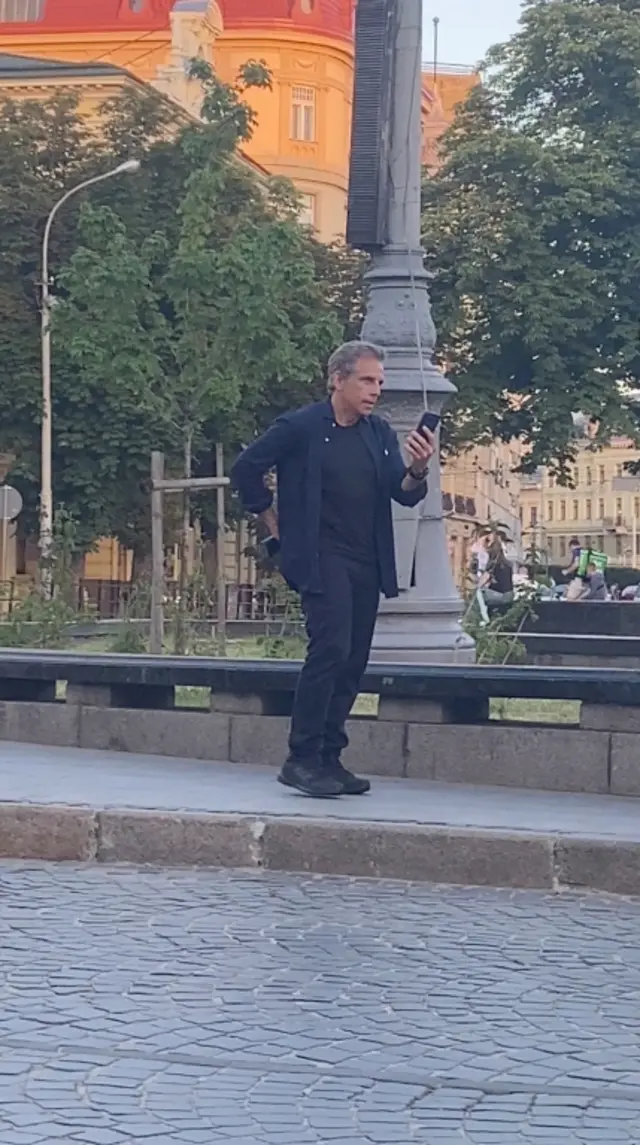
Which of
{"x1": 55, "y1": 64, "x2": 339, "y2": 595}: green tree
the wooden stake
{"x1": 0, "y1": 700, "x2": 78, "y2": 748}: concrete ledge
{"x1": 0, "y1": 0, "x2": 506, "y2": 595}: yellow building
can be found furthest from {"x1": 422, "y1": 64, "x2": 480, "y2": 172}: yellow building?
{"x1": 0, "y1": 700, "x2": 78, "y2": 748}: concrete ledge

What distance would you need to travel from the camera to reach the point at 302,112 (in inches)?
2928

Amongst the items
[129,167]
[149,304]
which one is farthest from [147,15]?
[149,304]

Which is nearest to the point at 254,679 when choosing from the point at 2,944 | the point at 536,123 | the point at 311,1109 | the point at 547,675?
the point at 547,675

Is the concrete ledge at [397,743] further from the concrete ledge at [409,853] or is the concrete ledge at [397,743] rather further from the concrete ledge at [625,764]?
the concrete ledge at [409,853]

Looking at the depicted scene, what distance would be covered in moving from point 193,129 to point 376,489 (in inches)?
784

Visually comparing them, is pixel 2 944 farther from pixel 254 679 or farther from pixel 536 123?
pixel 536 123

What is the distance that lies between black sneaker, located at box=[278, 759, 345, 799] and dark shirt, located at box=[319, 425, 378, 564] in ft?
3.21

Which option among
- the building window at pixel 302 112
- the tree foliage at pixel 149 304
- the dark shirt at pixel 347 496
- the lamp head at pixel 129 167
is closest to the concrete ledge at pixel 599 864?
the dark shirt at pixel 347 496

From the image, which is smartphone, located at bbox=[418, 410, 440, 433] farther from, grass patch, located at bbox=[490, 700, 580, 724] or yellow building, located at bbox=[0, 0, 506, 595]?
yellow building, located at bbox=[0, 0, 506, 595]

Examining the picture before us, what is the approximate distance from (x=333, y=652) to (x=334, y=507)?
62cm

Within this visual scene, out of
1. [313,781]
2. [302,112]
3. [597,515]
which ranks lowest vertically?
[313,781]

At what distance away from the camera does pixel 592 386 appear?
40344 mm

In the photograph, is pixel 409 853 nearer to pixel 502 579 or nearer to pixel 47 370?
pixel 502 579

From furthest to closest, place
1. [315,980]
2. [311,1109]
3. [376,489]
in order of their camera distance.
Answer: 1. [376,489]
2. [315,980]
3. [311,1109]
